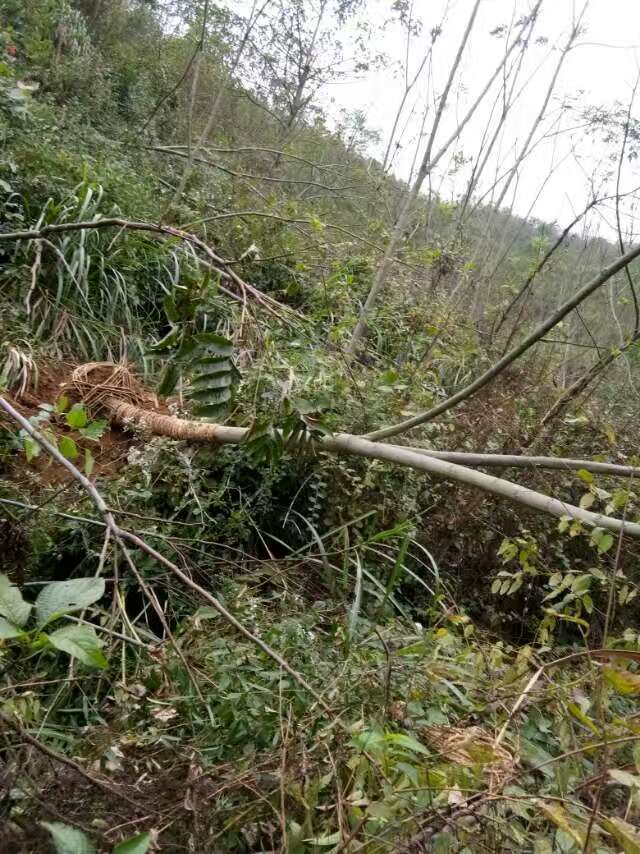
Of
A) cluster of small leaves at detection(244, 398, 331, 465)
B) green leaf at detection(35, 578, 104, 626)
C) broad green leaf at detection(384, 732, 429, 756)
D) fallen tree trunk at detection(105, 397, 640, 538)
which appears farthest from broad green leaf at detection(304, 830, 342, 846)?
cluster of small leaves at detection(244, 398, 331, 465)

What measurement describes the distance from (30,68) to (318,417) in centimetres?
536

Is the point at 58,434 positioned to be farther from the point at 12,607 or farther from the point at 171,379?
the point at 12,607

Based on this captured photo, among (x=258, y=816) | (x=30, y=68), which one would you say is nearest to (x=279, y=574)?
(x=258, y=816)

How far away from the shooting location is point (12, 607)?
0.92 meters

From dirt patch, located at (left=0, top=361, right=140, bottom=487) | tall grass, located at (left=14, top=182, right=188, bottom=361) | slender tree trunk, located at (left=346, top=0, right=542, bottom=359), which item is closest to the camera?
dirt patch, located at (left=0, top=361, right=140, bottom=487)

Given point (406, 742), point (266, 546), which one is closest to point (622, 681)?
point (406, 742)

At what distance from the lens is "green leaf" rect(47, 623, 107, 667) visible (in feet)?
2.80

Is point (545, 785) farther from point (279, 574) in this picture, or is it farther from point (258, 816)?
point (279, 574)

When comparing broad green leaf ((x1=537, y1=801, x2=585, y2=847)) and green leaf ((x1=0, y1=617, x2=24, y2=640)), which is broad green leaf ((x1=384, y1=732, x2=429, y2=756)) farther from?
green leaf ((x1=0, y1=617, x2=24, y2=640))

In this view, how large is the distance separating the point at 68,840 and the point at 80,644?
26 cm

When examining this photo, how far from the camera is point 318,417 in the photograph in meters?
1.92

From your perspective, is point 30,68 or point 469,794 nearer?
point 469,794

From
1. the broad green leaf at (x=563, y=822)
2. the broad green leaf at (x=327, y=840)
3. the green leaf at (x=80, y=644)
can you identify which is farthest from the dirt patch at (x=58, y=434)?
the broad green leaf at (x=563, y=822)

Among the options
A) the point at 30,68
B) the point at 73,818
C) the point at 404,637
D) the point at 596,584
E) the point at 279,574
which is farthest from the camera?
the point at 30,68
